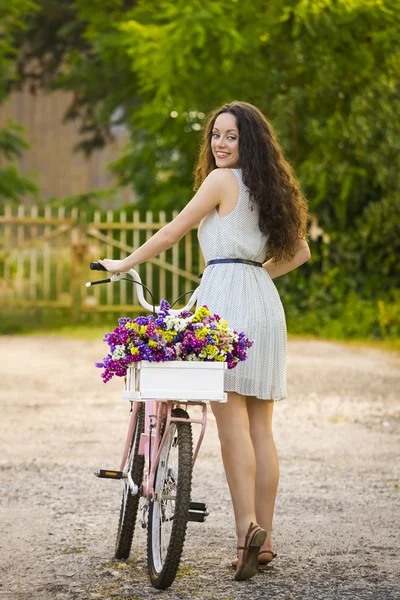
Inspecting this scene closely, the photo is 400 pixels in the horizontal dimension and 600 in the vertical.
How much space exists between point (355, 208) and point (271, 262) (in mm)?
12856

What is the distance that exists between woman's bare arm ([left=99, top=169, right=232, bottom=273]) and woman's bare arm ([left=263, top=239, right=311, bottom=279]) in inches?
17.0

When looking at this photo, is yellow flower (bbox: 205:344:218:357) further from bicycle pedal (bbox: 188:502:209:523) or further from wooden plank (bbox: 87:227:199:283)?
wooden plank (bbox: 87:227:199:283)

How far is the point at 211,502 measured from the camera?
6.09 metres

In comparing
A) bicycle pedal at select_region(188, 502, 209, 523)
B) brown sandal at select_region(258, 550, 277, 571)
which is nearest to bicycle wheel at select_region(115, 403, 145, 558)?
bicycle pedal at select_region(188, 502, 209, 523)

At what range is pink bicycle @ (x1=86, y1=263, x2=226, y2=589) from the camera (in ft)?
14.1

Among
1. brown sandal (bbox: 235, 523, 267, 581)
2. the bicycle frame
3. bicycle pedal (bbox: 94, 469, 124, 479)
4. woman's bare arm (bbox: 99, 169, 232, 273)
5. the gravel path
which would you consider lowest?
the gravel path

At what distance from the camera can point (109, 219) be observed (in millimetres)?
19516

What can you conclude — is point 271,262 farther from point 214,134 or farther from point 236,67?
point 236,67

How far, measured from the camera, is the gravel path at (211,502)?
4504 millimetres

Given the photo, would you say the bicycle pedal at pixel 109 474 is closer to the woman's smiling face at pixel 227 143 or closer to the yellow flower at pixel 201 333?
the yellow flower at pixel 201 333

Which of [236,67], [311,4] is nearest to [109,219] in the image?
[236,67]

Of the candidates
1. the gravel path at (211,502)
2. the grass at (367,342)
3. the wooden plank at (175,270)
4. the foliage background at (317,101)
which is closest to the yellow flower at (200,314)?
the gravel path at (211,502)

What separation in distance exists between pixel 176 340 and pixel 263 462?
75 cm

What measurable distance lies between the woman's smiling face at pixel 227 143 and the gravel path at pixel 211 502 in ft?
5.25
